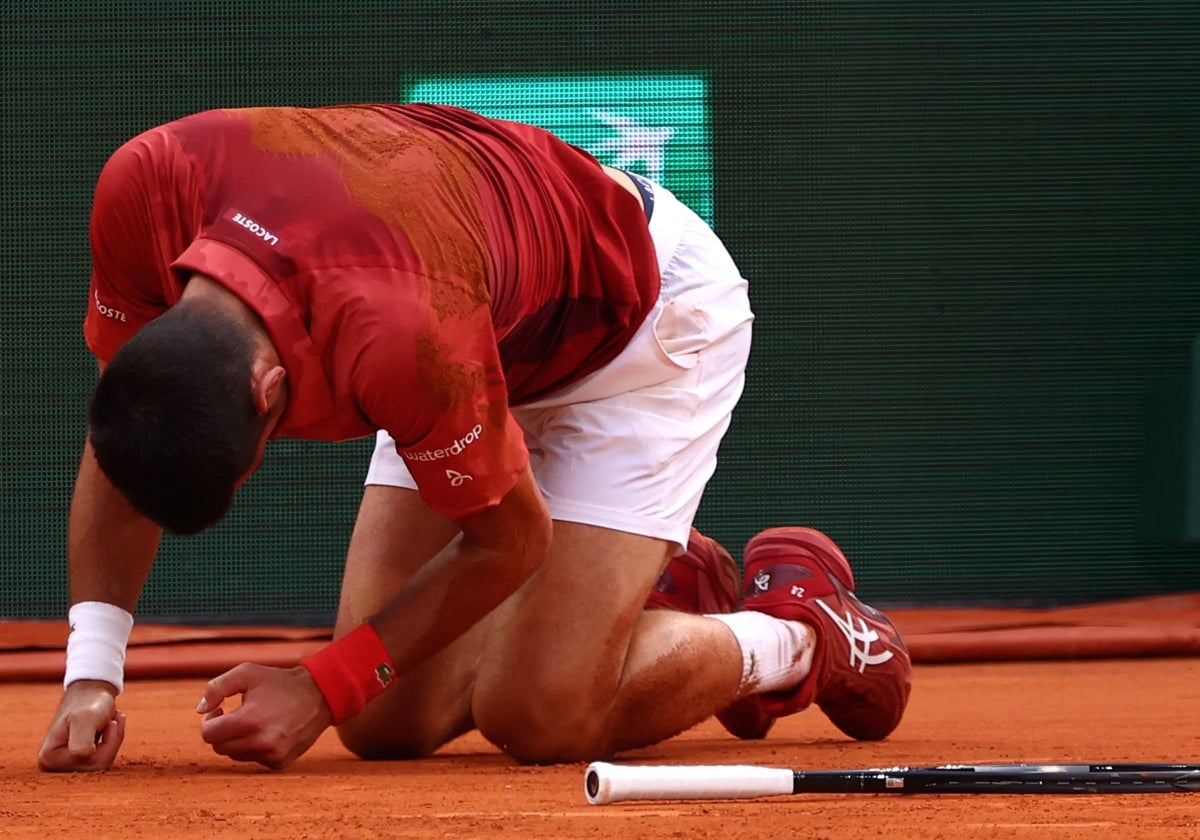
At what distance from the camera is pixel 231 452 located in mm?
1764

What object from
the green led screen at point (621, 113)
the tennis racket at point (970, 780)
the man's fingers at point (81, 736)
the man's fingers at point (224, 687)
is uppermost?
the green led screen at point (621, 113)

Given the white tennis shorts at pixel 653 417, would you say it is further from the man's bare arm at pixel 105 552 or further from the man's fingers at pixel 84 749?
the man's fingers at pixel 84 749

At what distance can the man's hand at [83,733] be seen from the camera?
2213 millimetres

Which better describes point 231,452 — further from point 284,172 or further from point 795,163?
point 795,163

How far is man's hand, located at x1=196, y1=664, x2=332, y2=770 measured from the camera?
2.11 meters

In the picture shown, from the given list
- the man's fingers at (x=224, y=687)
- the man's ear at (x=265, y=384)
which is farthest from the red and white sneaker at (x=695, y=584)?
the man's ear at (x=265, y=384)

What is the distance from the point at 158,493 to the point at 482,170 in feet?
2.08

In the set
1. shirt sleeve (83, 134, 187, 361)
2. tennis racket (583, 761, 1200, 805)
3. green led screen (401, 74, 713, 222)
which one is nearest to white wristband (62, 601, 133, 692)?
shirt sleeve (83, 134, 187, 361)

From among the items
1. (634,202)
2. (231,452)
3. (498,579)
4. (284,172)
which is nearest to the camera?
(231,452)

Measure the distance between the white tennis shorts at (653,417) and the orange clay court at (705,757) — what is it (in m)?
0.39

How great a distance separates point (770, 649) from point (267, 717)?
34.3 inches

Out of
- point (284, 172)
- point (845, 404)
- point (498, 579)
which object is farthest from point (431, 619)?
point (845, 404)

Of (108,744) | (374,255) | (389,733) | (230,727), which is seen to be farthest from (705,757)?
(374,255)

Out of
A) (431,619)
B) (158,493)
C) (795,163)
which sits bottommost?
(431,619)
